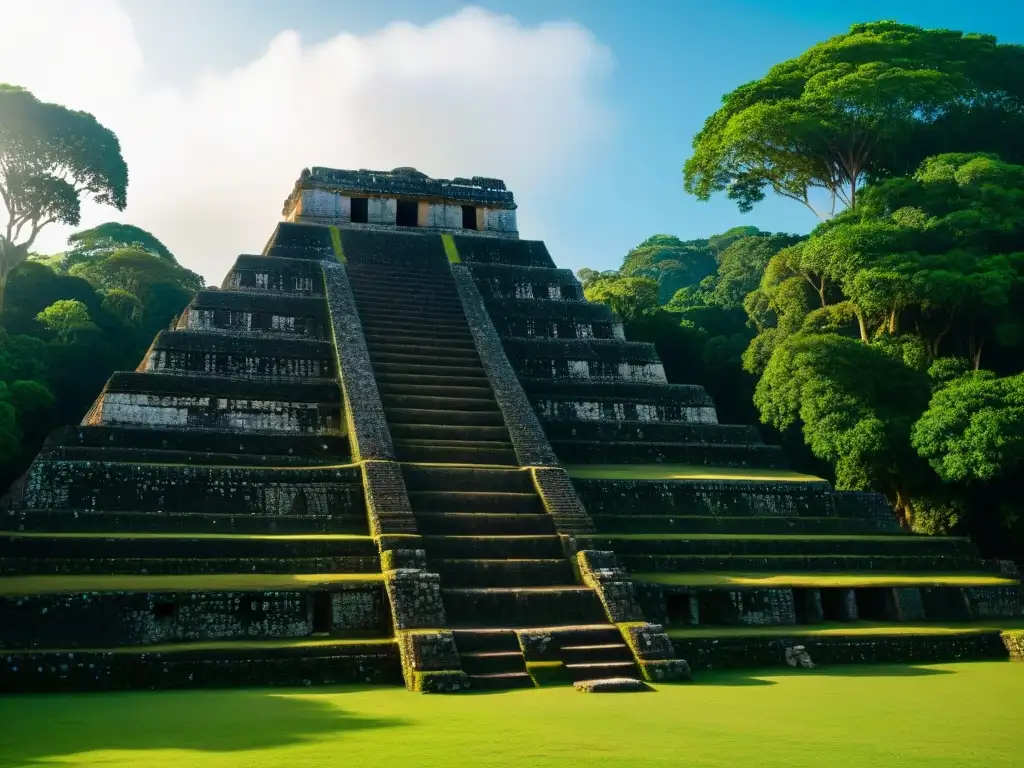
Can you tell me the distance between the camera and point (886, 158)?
77.6 ft

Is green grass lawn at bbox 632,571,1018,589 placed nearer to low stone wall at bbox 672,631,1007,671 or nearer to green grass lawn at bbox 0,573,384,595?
low stone wall at bbox 672,631,1007,671

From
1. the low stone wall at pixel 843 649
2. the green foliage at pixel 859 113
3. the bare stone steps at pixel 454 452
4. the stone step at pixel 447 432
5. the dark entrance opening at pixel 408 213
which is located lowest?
A: the low stone wall at pixel 843 649

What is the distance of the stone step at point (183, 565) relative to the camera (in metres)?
8.88

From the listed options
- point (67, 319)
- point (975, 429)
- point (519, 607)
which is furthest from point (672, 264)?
point (519, 607)

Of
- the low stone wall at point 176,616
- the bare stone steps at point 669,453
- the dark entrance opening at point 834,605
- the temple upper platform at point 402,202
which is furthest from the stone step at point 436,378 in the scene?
the temple upper platform at point 402,202

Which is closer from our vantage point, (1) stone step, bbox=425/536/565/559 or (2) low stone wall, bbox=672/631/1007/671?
(2) low stone wall, bbox=672/631/1007/671

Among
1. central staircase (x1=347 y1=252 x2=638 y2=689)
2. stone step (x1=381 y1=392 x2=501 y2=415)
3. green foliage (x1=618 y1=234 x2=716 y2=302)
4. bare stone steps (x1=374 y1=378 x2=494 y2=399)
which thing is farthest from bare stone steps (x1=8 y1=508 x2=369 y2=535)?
green foliage (x1=618 y1=234 x2=716 y2=302)

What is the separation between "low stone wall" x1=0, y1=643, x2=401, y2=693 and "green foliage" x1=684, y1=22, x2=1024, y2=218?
18028mm

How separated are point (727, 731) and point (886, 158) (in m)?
21.2

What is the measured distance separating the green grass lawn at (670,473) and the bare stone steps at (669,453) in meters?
0.16

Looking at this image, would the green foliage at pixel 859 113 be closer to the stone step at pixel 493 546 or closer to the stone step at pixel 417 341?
the stone step at pixel 417 341

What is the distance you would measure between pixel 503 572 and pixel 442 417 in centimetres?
370

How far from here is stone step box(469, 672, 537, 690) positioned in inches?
311

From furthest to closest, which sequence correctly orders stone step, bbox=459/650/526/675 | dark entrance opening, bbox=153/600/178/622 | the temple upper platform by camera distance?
the temple upper platform → dark entrance opening, bbox=153/600/178/622 → stone step, bbox=459/650/526/675
